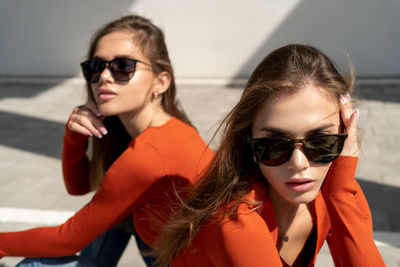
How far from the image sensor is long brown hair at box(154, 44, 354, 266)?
153cm

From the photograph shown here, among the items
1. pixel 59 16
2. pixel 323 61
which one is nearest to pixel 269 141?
pixel 323 61

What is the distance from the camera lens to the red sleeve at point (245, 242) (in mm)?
1543

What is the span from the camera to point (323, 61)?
1.60m

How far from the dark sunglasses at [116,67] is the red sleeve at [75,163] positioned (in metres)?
0.41

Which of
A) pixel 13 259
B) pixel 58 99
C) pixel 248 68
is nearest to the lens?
pixel 13 259

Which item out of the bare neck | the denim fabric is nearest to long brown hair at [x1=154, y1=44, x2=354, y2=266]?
the denim fabric

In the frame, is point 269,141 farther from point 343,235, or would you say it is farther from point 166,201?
point 166,201

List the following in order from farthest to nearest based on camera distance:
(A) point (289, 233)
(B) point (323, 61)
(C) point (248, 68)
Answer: (C) point (248, 68) → (A) point (289, 233) → (B) point (323, 61)

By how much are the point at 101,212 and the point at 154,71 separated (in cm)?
83

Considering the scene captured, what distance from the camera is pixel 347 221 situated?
171 centimetres

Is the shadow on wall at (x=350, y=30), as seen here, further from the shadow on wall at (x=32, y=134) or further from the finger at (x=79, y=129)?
the finger at (x=79, y=129)

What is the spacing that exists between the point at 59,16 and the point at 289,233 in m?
8.01

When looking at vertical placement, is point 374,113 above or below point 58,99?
above

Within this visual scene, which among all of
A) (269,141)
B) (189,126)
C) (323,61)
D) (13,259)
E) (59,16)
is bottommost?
(13,259)
